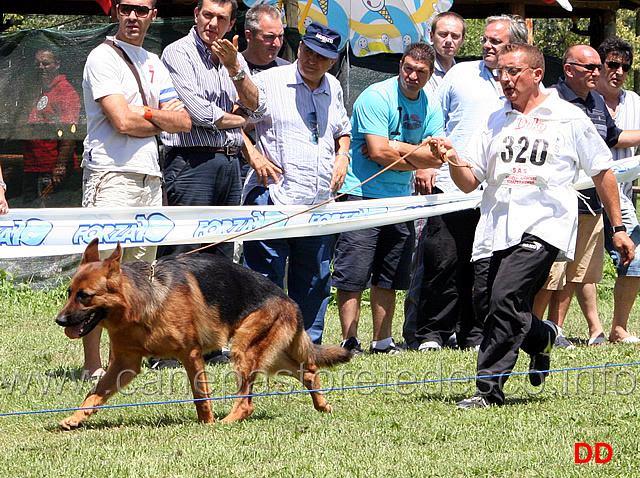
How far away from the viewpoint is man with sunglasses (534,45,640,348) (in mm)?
7680

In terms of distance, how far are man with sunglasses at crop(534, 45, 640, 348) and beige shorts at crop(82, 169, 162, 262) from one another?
11.3 ft

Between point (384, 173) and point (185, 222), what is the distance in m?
1.83

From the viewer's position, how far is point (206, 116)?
654 cm

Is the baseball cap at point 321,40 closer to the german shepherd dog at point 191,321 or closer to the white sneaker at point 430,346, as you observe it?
the german shepherd dog at point 191,321

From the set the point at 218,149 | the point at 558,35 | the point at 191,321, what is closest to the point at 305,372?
the point at 191,321

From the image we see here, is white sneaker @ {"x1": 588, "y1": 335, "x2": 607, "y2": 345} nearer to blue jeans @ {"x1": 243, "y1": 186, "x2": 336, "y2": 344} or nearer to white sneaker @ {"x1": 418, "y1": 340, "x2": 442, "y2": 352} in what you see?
white sneaker @ {"x1": 418, "y1": 340, "x2": 442, "y2": 352}

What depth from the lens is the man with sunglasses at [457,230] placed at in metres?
7.45

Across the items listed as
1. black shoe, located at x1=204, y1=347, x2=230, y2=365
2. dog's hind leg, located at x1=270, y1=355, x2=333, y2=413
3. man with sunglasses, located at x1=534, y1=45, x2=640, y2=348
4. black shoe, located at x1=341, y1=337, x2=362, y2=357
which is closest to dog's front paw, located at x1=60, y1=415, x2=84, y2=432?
dog's hind leg, located at x1=270, y1=355, x2=333, y2=413

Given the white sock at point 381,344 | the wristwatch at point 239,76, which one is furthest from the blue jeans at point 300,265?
the wristwatch at point 239,76

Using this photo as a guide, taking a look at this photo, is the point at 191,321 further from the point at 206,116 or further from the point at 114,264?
the point at 206,116

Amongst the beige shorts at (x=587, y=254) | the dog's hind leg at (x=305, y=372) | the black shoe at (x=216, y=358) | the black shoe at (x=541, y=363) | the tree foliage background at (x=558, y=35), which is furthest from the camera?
the tree foliage background at (x=558, y=35)

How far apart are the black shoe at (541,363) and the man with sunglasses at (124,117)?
9.37 feet

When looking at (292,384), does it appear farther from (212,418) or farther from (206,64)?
(206,64)

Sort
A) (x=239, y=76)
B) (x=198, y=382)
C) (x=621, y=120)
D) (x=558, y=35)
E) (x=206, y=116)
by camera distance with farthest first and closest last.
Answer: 1. (x=558, y=35)
2. (x=621, y=120)
3. (x=206, y=116)
4. (x=239, y=76)
5. (x=198, y=382)
